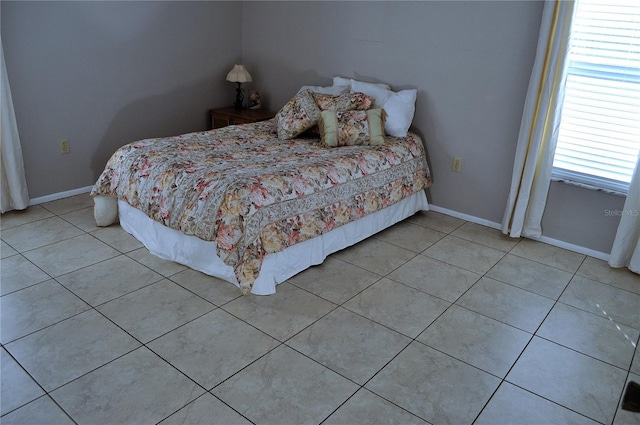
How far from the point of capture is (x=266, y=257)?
283 centimetres

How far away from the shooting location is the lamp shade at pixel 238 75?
4695 mm

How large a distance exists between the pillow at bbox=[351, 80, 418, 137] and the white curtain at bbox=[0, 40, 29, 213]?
2564mm

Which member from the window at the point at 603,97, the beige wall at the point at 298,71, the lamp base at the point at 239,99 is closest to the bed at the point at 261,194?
the beige wall at the point at 298,71

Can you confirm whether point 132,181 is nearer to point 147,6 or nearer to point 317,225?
point 317,225

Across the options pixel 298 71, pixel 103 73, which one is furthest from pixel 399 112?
pixel 103 73

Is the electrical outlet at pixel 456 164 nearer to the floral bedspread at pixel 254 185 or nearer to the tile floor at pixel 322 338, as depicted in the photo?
the floral bedspread at pixel 254 185

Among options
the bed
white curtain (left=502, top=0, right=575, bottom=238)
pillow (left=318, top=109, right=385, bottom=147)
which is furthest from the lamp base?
white curtain (left=502, top=0, right=575, bottom=238)

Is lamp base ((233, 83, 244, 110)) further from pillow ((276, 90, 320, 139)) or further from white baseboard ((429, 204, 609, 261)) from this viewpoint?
white baseboard ((429, 204, 609, 261))

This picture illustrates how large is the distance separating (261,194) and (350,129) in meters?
1.18

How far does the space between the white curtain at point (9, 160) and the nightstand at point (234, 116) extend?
170 centimetres

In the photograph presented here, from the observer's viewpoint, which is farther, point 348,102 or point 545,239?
point 348,102

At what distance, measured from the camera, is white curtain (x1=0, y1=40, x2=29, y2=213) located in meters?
3.45

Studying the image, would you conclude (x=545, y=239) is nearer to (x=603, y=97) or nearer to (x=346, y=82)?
(x=603, y=97)

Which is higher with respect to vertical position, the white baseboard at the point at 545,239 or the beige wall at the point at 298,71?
the beige wall at the point at 298,71
